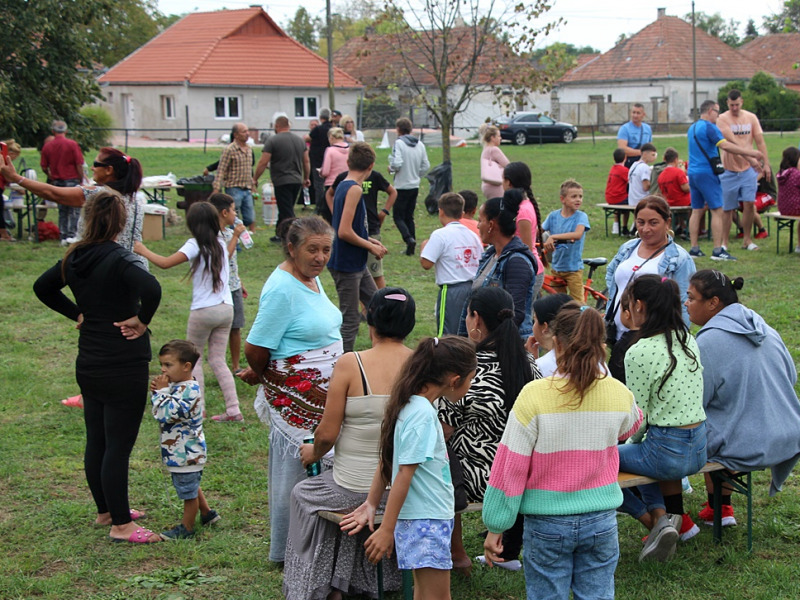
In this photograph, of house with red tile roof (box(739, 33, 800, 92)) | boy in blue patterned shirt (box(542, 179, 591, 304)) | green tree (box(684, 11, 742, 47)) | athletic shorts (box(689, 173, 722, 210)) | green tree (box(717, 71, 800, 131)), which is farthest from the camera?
green tree (box(684, 11, 742, 47))

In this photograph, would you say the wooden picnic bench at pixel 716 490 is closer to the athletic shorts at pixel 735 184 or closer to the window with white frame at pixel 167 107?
the athletic shorts at pixel 735 184

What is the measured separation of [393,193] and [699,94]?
51.3 metres

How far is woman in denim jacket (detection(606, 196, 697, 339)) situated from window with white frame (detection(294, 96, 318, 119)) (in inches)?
1795

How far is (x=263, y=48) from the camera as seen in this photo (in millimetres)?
51125

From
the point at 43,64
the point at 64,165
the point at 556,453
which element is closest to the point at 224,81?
the point at 43,64

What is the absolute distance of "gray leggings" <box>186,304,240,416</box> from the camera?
6.61m

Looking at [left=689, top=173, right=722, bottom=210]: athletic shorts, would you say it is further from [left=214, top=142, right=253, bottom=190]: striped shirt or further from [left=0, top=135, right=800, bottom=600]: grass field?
[left=214, top=142, right=253, bottom=190]: striped shirt

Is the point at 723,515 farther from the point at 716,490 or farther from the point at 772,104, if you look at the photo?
the point at 772,104

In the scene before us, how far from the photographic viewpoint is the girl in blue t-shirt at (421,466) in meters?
3.50

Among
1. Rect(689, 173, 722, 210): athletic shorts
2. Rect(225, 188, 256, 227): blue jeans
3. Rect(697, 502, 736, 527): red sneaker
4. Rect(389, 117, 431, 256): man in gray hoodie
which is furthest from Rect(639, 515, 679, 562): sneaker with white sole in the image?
Rect(225, 188, 256, 227): blue jeans

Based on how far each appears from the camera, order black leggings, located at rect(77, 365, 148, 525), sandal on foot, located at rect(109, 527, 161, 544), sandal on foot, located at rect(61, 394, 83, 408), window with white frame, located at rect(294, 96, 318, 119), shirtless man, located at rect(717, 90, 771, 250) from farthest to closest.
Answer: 1. window with white frame, located at rect(294, 96, 318, 119)
2. shirtless man, located at rect(717, 90, 771, 250)
3. sandal on foot, located at rect(61, 394, 83, 408)
4. sandal on foot, located at rect(109, 527, 161, 544)
5. black leggings, located at rect(77, 365, 148, 525)

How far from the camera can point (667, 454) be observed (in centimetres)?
437

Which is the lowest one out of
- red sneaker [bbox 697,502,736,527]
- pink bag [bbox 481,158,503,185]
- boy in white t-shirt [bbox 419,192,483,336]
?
red sneaker [bbox 697,502,736,527]

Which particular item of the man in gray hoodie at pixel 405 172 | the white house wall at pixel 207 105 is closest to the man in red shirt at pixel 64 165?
the man in gray hoodie at pixel 405 172
